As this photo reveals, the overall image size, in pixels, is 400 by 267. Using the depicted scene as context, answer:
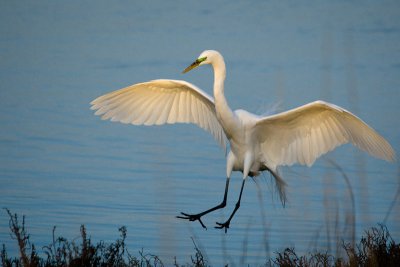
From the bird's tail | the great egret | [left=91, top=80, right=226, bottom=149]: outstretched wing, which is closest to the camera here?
the great egret

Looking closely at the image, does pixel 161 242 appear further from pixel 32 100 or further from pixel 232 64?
pixel 232 64

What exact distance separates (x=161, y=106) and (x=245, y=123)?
3.37ft

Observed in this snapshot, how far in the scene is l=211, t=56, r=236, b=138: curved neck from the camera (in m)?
8.11

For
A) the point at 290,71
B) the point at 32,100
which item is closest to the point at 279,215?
the point at 32,100

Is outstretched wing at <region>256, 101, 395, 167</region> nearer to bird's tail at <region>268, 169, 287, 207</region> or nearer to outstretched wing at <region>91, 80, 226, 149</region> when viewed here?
bird's tail at <region>268, 169, 287, 207</region>

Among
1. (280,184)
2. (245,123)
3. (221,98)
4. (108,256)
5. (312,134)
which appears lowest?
(108,256)

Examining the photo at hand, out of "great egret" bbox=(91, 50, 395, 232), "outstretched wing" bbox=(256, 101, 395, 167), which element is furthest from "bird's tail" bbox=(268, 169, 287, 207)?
"outstretched wing" bbox=(256, 101, 395, 167)

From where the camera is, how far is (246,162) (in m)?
8.43

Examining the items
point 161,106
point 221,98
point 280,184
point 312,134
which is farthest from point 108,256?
point 161,106

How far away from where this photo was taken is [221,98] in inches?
321

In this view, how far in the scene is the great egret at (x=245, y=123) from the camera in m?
7.83

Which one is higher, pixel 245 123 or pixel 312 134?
pixel 245 123

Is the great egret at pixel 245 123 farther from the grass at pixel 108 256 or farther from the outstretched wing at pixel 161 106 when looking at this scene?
the grass at pixel 108 256

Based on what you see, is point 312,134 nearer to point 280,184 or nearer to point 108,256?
point 280,184
